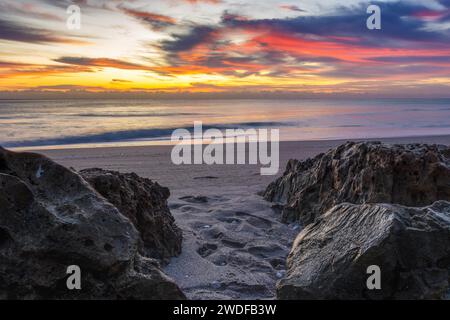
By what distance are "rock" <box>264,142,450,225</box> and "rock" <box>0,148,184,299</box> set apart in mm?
2850

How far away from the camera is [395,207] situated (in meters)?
3.61

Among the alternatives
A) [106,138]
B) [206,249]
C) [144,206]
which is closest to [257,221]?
[206,249]

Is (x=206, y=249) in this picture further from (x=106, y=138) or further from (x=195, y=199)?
(x=106, y=138)

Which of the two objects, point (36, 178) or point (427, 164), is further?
point (427, 164)

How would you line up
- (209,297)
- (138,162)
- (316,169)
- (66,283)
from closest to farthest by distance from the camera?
(66,283) < (209,297) < (316,169) < (138,162)

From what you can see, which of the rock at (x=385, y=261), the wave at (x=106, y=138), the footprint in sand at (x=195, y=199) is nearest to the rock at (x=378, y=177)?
the rock at (x=385, y=261)

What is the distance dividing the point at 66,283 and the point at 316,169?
13.3 ft

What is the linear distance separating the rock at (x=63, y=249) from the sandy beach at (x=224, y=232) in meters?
0.93

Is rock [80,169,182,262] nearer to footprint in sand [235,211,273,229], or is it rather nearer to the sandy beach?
the sandy beach

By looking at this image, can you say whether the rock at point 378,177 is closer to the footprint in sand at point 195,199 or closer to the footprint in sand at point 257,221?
the footprint in sand at point 257,221

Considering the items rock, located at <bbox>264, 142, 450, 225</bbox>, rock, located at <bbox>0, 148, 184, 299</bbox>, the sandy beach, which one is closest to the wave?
the sandy beach

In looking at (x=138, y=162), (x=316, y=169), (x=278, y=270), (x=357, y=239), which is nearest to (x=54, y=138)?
(x=138, y=162)

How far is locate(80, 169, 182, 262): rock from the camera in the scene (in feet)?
14.1
